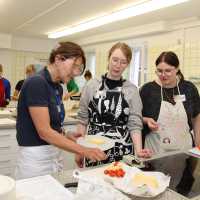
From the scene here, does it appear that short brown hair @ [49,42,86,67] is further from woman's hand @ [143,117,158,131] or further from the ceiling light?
the ceiling light

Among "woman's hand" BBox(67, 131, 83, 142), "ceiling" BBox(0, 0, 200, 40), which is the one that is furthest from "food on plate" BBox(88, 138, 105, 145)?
"ceiling" BBox(0, 0, 200, 40)

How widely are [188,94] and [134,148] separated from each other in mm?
520

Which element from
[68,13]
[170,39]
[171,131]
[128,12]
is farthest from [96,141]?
[170,39]

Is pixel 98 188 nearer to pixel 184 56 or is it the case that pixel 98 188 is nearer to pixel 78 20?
pixel 184 56

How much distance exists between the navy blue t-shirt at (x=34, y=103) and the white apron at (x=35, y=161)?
0.03m

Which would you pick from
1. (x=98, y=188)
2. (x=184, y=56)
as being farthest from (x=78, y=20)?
(x=98, y=188)

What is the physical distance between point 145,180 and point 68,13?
3723 millimetres

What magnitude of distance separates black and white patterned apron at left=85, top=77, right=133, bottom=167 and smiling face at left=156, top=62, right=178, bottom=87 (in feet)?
1.05

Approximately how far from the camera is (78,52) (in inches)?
47.3

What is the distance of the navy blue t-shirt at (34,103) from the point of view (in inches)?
45.7

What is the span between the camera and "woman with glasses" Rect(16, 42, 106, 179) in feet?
3.78

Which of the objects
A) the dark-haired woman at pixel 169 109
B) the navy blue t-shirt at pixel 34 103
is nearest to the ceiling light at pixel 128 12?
the dark-haired woman at pixel 169 109

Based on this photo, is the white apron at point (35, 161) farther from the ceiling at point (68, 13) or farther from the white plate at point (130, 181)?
the ceiling at point (68, 13)

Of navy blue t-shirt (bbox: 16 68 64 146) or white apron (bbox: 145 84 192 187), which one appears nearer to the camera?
navy blue t-shirt (bbox: 16 68 64 146)
